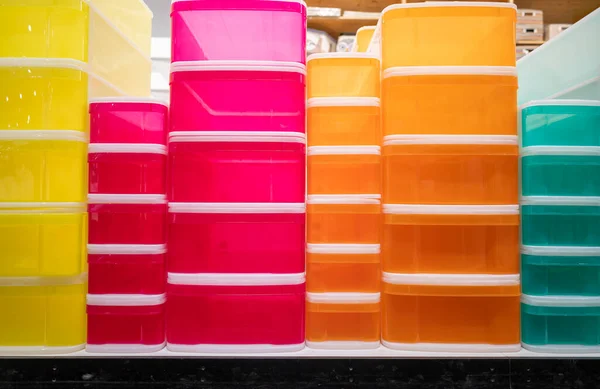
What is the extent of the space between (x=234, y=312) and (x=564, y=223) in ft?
3.53

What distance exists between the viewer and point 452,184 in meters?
1.30

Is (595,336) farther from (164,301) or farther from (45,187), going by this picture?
(45,187)

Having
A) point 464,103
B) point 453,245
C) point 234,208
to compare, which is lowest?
point 453,245

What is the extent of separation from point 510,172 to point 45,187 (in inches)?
57.0

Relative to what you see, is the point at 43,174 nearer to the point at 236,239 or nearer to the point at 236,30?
the point at 236,239

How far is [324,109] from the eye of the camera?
1336mm

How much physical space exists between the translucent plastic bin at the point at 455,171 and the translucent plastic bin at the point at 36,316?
1.08m

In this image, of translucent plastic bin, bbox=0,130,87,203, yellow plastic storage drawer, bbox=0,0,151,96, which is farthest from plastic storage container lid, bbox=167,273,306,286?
yellow plastic storage drawer, bbox=0,0,151,96

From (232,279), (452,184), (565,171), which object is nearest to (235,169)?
(232,279)

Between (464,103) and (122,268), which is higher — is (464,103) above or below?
above

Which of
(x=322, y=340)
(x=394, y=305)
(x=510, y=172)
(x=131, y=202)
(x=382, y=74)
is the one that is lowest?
(x=322, y=340)

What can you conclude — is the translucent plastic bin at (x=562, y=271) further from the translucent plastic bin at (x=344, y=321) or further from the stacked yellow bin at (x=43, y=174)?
the stacked yellow bin at (x=43, y=174)

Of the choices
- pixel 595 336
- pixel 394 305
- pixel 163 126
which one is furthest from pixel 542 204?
pixel 163 126
